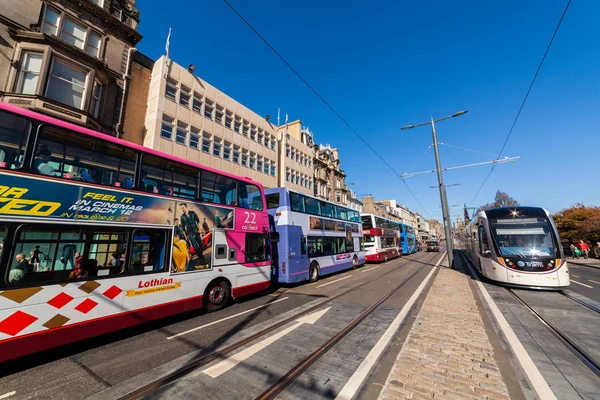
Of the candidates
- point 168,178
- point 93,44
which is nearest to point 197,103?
point 93,44

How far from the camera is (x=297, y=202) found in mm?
11898

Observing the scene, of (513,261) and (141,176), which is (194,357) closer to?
(141,176)

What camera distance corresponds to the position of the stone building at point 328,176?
118 ft

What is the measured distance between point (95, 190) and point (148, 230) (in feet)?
4.54

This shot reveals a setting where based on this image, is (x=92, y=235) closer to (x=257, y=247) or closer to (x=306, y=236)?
(x=257, y=247)

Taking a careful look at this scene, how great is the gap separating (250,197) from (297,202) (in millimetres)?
3461

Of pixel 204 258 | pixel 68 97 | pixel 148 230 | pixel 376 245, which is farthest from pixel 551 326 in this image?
pixel 68 97

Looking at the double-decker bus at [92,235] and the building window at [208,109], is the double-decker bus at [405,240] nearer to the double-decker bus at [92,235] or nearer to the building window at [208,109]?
the building window at [208,109]

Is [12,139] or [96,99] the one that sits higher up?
[96,99]

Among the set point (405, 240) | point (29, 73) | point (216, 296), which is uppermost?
point (29, 73)

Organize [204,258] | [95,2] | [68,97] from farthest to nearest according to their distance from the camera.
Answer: [95,2] < [68,97] < [204,258]

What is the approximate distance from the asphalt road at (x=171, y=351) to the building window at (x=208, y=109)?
1699cm

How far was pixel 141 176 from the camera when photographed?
5.66 meters

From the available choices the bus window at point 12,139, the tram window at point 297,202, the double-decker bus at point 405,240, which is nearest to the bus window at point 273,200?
the tram window at point 297,202
